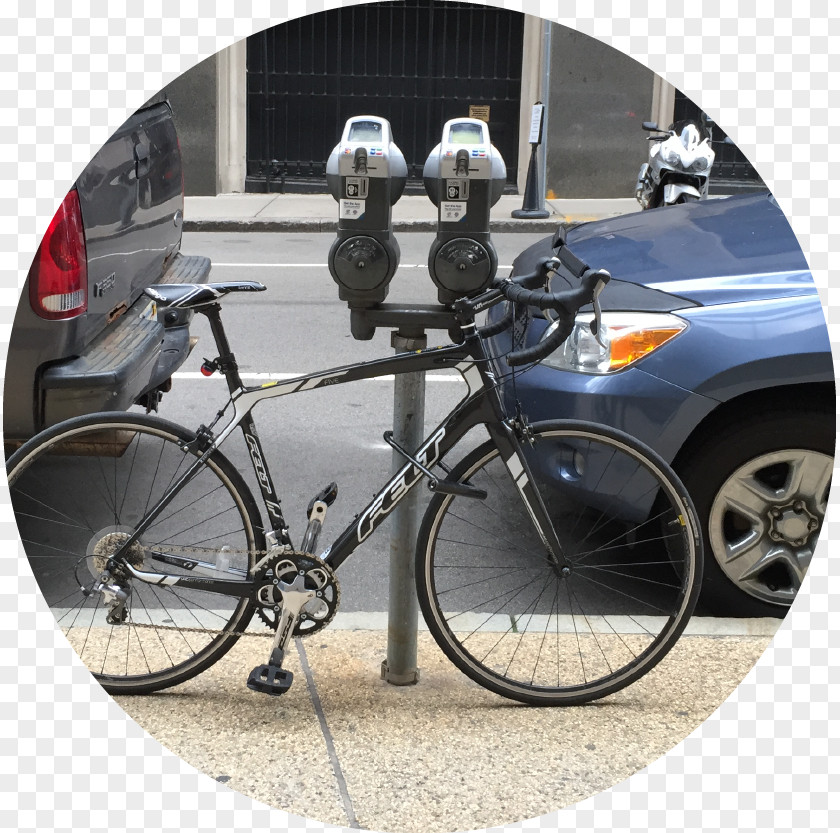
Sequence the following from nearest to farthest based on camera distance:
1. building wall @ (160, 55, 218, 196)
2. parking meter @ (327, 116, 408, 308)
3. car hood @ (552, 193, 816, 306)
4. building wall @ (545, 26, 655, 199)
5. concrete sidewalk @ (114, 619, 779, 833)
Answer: concrete sidewalk @ (114, 619, 779, 833), parking meter @ (327, 116, 408, 308), car hood @ (552, 193, 816, 306), building wall @ (545, 26, 655, 199), building wall @ (160, 55, 218, 196)

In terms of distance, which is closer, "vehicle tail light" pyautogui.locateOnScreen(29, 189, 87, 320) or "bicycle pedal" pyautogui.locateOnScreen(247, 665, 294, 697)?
"bicycle pedal" pyautogui.locateOnScreen(247, 665, 294, 697)

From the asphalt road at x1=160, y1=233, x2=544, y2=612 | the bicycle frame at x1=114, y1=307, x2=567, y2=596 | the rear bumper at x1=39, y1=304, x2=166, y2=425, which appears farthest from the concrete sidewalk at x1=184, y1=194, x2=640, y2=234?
the bicycle frame at x1=114, y1=307, x2=567, y2=596

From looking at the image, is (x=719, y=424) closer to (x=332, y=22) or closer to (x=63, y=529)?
(x=63, y=529)

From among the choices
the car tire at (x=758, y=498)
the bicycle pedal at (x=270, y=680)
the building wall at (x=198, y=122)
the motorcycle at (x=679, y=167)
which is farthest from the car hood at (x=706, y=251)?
the building wall at (x=198, y=122)

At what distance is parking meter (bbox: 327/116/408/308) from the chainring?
72 centimetres

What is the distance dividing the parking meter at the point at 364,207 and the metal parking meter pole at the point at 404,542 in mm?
203

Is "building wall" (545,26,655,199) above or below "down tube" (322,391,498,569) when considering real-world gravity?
above

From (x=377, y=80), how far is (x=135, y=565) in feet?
40.3

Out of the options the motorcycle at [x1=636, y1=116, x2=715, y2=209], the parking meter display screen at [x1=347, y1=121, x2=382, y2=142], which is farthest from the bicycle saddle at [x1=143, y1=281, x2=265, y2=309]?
the motorcycle at [x1=636, y1=116, x2=715, y2=209]

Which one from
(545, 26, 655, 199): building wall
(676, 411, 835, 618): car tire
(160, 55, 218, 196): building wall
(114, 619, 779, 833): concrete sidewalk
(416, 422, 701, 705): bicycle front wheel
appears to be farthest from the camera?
(160, 55, 218, 196): building wall

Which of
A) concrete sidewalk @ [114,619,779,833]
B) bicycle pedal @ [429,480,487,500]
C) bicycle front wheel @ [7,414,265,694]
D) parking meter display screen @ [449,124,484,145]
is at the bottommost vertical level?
concrete sidewalk @ [114,619,779,833]

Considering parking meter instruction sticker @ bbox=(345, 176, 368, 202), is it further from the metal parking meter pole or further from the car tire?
the car tire

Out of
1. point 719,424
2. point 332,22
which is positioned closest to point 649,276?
point 719,424

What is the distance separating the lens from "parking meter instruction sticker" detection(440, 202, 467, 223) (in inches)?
118
